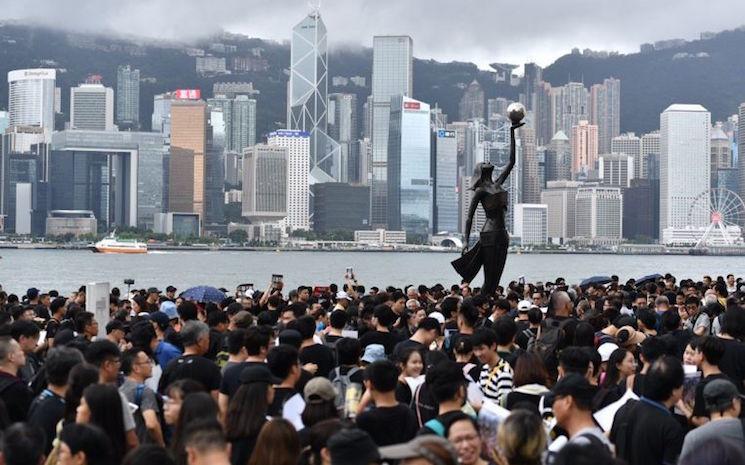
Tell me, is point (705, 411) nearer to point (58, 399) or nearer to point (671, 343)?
point (671, 343)

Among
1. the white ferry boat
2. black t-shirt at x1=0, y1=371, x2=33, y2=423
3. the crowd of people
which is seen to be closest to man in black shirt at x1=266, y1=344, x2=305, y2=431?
the crowd of people

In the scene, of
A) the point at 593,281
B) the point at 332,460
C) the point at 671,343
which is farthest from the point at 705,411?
the point at 593,281

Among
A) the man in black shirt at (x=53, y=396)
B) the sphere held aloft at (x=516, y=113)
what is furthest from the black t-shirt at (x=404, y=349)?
the sphere held aloft at (x=516, y=113)

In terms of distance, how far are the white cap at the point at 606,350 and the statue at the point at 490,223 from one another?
9078 mm

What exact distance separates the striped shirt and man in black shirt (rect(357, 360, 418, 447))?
1.37 m

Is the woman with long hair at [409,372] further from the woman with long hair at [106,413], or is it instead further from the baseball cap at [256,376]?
the woman with long hair at [106,413]

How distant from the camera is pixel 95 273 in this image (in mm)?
88312

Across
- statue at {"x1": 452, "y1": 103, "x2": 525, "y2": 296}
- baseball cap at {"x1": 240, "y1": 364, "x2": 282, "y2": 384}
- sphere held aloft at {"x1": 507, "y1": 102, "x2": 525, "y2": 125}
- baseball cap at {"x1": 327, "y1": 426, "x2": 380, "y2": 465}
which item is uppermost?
sphere held aloft at {"x1": 507, "y1": 102, "x2": 525, "y2": 125}

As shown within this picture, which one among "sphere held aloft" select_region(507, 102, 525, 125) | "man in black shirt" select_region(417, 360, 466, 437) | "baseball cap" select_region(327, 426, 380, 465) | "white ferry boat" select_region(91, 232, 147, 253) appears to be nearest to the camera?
"baseball cap" select_region(327, 426, 380, 465)

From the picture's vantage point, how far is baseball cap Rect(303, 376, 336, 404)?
7066mm

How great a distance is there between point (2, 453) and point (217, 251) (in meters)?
187

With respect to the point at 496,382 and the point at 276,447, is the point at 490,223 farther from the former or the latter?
the point at 276,447

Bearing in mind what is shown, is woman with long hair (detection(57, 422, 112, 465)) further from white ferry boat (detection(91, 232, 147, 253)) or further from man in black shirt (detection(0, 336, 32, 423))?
white ferry boat (detection(91, 232, 147, 253))

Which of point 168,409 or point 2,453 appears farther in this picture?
point 168,409
